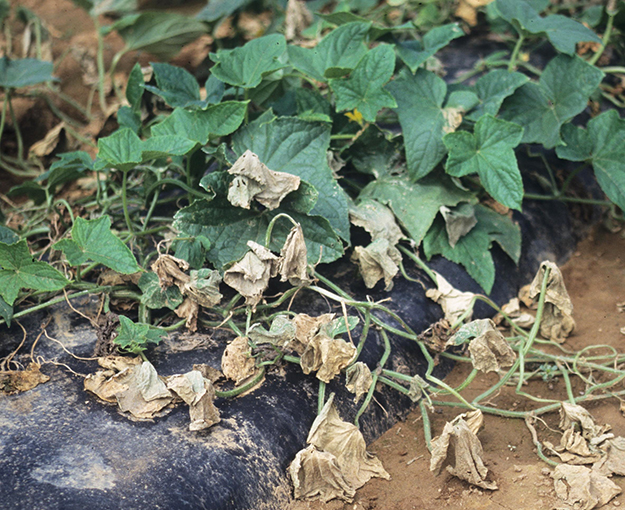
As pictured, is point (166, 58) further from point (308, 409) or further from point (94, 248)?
point (308, 409)

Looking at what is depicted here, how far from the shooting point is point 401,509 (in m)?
1.18

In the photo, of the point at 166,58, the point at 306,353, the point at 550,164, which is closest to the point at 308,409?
the point at 306,353

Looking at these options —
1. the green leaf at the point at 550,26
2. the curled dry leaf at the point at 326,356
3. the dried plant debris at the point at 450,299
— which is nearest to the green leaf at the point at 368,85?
the dried plant debris at the point at 450,299

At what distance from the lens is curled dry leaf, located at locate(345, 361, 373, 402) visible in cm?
128

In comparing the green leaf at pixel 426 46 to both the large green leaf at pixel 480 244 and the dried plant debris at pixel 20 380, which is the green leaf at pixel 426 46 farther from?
the dried plant debris at pixel 20 380

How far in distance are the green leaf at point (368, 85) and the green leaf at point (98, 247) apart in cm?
74

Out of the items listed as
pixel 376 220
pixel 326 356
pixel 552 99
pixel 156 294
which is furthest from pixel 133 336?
pixel 552 99

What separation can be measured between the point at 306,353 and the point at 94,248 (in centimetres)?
51

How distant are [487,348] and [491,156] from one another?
0.63 meters

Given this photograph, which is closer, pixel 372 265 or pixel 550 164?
pixel 372 265

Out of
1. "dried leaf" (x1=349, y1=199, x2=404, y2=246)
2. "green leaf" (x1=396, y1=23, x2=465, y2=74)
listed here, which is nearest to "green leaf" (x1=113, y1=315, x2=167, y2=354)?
"dried leaf" (x1=349, y1=199, x2=404, y2=246)

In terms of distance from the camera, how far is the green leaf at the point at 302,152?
159cm

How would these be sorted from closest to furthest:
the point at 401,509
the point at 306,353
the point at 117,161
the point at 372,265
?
the point at 401,509 < the point at 306,353 < the point at 117,161 < the point at 372,265

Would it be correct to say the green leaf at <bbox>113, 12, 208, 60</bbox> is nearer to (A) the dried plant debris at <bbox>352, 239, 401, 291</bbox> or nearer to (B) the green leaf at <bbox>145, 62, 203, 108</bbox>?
(B) the green leaf at <bbox>145, 62, 203, 108</bbox>
